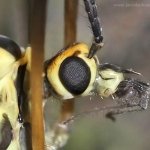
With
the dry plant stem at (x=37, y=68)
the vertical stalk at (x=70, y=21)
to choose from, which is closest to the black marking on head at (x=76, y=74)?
the vertical stalk at (x=70, y=21)

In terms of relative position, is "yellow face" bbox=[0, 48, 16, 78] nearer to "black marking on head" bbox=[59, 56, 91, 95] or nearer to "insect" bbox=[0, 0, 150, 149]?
"insect" bbox=[0, 0, 150, 149]

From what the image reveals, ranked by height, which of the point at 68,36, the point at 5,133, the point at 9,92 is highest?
the point at 68,36

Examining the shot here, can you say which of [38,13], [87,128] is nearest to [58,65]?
[38,13]

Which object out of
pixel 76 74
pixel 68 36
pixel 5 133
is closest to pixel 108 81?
pixel 76 74

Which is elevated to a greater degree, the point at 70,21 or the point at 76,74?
the point at 70,21

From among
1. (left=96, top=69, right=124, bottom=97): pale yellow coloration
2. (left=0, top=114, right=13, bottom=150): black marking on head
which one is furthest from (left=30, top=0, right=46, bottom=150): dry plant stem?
(left=96, top=69, right=124, bottom=97): pale yellow coloration

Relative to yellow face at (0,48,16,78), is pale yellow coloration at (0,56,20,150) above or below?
below

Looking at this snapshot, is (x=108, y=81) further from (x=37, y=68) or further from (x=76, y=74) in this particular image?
(x=37, y=68)
